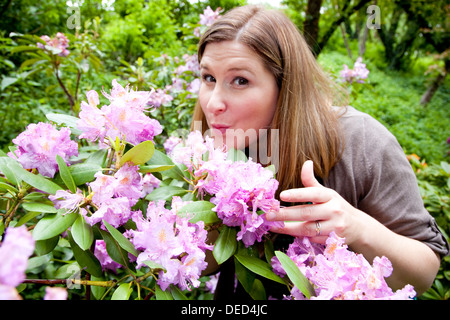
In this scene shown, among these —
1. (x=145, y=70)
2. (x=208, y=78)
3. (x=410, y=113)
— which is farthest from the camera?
(x=410, y=113)

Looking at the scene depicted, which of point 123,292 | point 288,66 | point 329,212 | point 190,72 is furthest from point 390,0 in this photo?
point 123,292

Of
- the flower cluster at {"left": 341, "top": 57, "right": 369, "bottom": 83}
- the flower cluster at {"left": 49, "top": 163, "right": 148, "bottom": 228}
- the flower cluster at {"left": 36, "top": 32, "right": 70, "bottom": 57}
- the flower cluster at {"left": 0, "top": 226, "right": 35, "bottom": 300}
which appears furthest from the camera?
the flower cluster at {"left": 341, "top": 57, "right": 369, "bottom": 83}

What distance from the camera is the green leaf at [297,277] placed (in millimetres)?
667

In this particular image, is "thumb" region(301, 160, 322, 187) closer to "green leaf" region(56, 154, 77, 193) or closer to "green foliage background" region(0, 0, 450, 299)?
"green leaf" region(56, 154, 77, 193)

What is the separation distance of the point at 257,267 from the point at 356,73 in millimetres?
2543

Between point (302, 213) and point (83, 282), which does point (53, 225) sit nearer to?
point (83, 282)

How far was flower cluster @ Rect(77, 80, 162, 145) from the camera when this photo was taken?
2.61ft

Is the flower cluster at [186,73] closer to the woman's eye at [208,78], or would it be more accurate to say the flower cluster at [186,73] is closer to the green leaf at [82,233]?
the woman's eye at [208,78]

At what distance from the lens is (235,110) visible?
1223mm

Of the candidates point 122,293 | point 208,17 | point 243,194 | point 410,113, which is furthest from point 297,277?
point 410,113

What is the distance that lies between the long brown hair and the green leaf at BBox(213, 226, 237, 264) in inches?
20.9

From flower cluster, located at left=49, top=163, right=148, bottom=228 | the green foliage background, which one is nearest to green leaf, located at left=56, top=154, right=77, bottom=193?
flower cluster, located at left=49, top=163, right=148, bottom=228

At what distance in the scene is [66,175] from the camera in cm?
75
